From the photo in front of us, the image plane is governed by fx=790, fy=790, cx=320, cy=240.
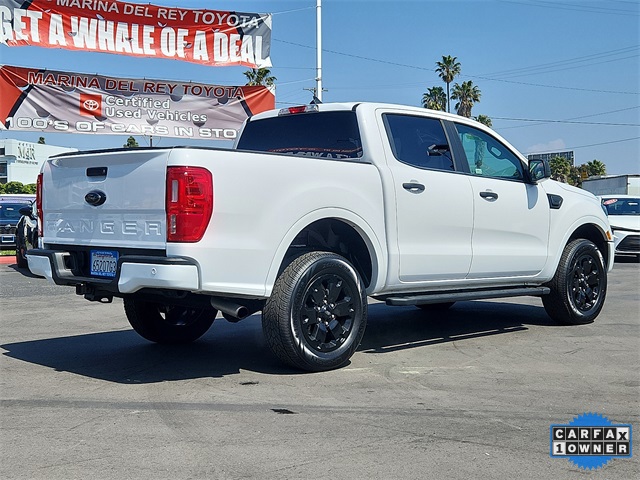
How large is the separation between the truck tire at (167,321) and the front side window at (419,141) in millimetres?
2163

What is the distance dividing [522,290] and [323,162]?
2.72 meters

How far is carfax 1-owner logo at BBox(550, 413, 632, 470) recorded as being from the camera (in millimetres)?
4020

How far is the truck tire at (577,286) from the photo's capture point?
26.6ft

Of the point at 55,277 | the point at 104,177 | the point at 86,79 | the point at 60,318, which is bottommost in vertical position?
the point at 60,318

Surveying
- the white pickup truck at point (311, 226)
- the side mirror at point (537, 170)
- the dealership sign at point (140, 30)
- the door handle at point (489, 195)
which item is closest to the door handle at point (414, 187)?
the white pickup truck at point (311, 226)

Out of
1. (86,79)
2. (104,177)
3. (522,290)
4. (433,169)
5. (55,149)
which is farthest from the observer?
(55,149)


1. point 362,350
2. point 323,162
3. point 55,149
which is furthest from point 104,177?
point 55,149

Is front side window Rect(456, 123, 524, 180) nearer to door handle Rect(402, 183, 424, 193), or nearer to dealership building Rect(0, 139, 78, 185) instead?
door handle Rect(402, 183, 424, 193)

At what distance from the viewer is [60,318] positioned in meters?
8.68

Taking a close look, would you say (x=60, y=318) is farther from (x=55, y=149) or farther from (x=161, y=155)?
(x=55, y=149)

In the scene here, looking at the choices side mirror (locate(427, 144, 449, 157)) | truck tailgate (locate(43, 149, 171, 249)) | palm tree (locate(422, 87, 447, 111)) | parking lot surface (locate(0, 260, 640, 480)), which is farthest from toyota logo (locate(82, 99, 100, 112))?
palm tree (locate(422, 87, 447, 111))

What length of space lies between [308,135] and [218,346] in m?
2.02

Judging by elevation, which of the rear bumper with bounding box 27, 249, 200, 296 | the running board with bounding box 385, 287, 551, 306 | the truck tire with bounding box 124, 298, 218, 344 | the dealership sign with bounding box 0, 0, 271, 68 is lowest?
the truck tire with bounding box 124, 298, 218, 344

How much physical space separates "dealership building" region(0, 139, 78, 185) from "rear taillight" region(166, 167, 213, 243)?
81.3 m
